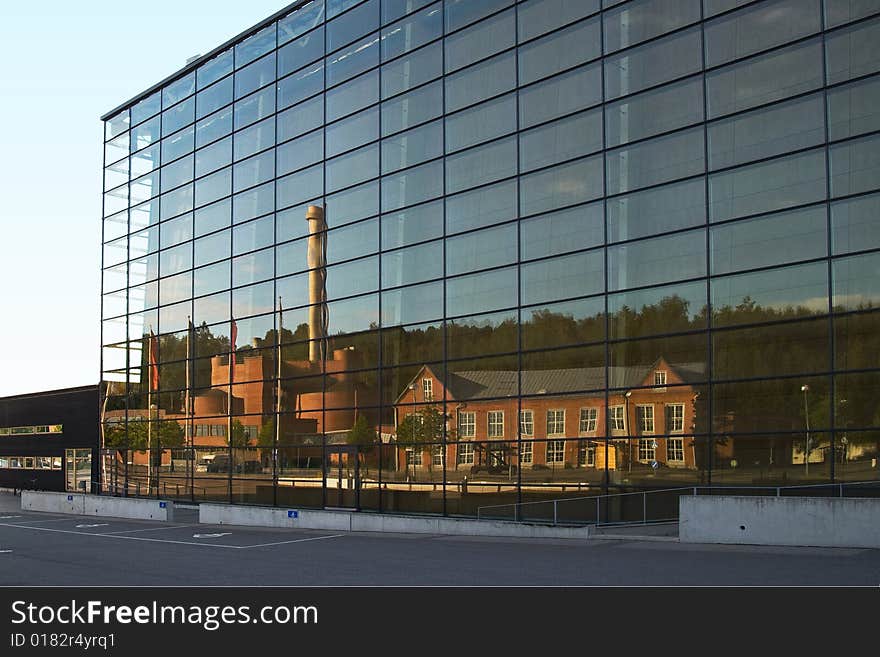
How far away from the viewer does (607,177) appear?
98.4ft

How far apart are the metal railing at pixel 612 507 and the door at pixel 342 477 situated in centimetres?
725

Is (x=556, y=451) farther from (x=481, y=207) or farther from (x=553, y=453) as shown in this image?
(x=481, y=207)

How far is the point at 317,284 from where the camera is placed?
39375 millimetres

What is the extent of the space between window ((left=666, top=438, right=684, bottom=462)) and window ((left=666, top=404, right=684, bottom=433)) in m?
0.28

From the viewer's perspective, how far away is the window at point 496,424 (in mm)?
32312

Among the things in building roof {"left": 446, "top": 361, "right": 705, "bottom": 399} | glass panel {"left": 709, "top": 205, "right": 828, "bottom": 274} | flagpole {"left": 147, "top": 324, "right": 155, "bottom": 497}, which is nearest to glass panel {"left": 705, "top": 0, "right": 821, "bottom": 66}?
glass panel {"left": 709, "top": 205, "right": 828, "bottom": 274}

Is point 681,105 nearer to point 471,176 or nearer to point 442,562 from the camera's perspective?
point 471,176

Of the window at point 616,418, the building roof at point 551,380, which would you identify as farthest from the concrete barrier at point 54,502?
the window at point 616,418

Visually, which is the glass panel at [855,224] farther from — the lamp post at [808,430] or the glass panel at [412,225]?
the glass panel at [412,225]

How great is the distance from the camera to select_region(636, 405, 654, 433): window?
28469 millimetres

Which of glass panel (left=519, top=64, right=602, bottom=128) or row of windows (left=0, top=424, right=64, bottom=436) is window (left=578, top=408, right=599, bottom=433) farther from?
row of windows (left=0, top=424, right=64, bottom=436)

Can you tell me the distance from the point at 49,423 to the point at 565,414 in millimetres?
40370

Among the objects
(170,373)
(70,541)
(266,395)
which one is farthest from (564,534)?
(170,373)
